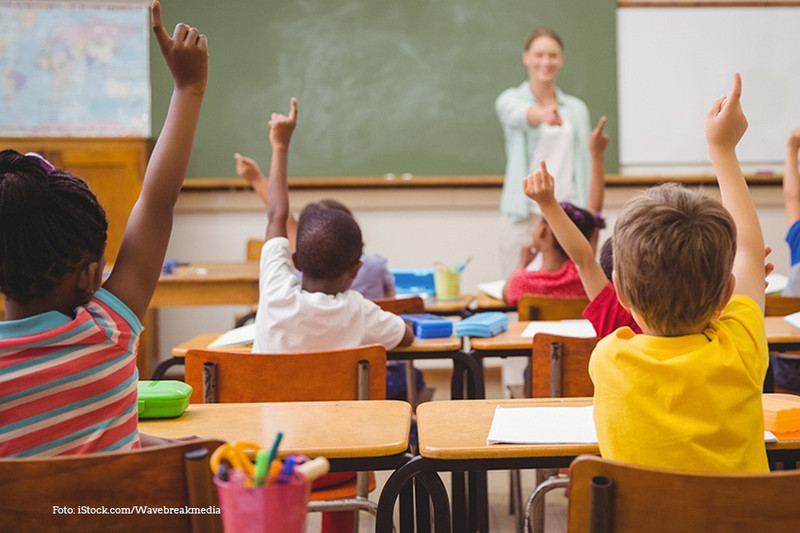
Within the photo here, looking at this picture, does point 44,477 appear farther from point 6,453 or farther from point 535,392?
point 535,392

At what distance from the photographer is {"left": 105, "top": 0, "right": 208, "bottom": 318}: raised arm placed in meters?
1.27

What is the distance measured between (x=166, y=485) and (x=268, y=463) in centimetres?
28

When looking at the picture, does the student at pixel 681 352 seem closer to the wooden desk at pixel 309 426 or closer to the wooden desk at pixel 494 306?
the wooden desk at pixel 309 426

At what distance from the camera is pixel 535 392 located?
224 cm

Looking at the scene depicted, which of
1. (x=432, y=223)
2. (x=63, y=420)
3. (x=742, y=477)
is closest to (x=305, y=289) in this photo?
(x=63, y=420)

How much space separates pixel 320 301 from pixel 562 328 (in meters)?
0.79

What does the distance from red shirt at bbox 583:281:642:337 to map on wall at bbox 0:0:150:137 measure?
4.15 meters

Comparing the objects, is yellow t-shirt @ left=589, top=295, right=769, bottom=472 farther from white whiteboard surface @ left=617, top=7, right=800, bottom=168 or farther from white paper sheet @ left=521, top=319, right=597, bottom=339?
white whiteboard surface @ left=617, top=7, right=800, bottom=168

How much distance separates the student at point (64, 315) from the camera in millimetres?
1123

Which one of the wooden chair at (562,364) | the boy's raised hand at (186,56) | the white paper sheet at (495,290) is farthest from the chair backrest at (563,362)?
the white paper sheet at (495,290)

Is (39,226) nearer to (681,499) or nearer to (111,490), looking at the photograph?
(111,490)

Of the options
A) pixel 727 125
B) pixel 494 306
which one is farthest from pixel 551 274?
pixel 727 125

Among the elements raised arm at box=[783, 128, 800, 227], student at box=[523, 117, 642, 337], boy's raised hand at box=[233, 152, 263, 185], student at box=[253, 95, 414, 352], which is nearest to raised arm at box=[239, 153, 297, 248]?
boy's raised hand at box=[233, 152, 263, 185]

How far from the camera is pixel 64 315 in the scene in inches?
46.6
